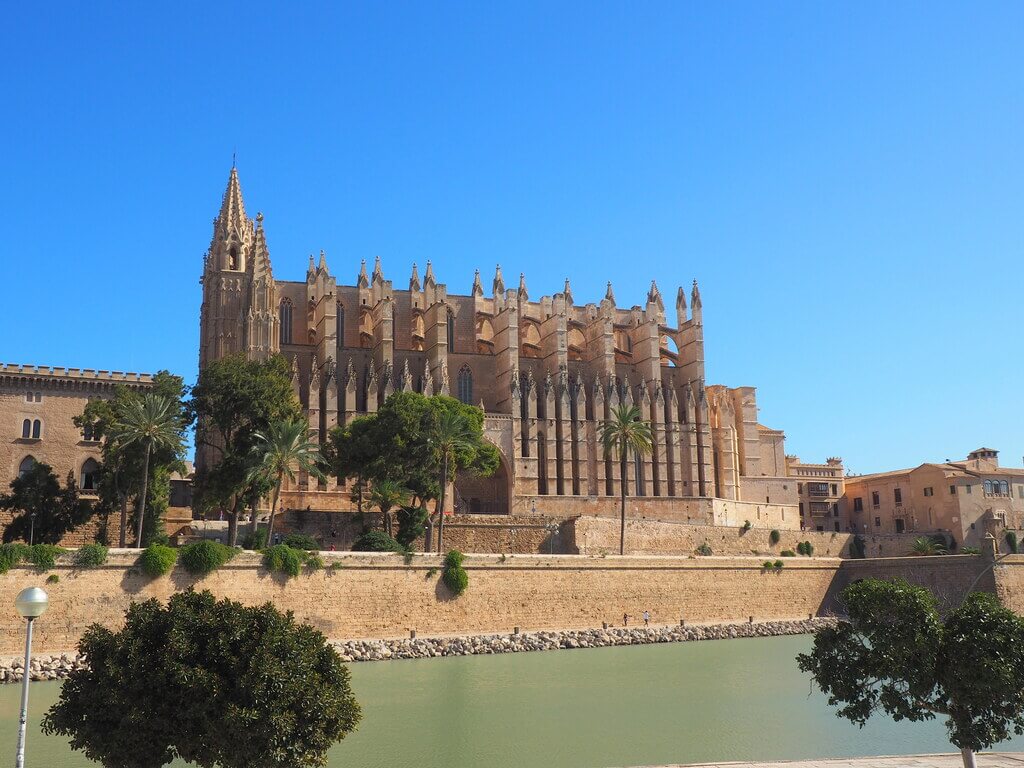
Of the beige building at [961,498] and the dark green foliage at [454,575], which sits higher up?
the beige building at [961,498]

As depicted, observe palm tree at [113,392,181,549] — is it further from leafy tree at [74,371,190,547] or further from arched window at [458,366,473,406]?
arched window at [458,366,473,406]

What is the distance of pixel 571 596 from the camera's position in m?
38.4

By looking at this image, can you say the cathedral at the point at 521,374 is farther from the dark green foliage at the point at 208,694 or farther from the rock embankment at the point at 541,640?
the dark green foliage at the point at 208,694

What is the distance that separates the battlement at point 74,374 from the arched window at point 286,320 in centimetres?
1335

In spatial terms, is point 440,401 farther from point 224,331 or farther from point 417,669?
point 417,669

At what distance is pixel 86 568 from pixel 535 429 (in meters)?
33.3

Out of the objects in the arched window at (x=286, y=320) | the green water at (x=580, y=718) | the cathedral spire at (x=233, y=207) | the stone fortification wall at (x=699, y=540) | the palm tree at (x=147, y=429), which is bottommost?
the green water at (x=580, y=718)

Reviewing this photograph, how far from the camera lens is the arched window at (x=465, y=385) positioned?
6231cm

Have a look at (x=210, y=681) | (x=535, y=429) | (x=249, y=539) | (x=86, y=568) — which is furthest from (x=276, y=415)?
(x=210, y=681)

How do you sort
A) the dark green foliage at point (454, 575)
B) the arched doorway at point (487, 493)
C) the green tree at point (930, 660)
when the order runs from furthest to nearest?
1. the arched doorway at point (487, 493)
2. the dark green foliage at point (454, 575)
3. the green tree at point (930, 660)

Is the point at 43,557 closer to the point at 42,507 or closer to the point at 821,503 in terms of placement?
the point at 42,507

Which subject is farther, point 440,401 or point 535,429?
point 535,429

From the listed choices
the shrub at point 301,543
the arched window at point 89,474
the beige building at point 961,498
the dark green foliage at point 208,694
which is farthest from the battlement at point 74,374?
the beige building at point 961,498

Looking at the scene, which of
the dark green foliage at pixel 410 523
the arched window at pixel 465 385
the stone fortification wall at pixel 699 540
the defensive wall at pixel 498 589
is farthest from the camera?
the arched window at pixel 465 385
